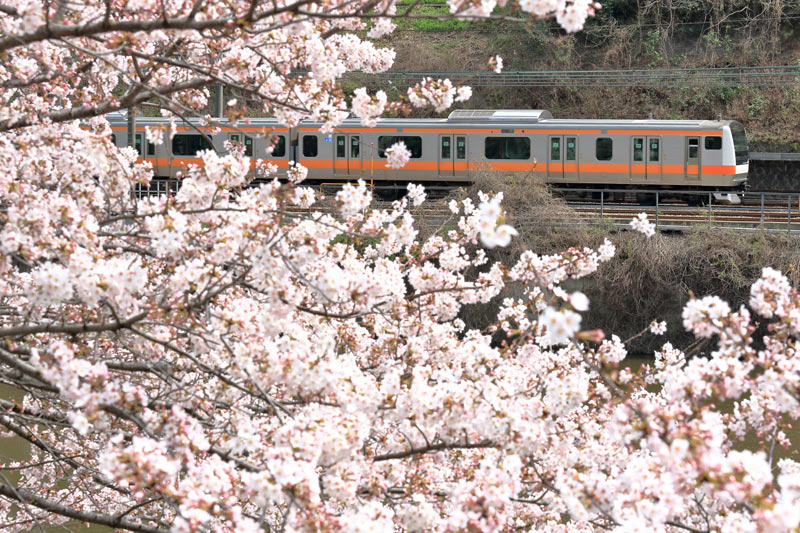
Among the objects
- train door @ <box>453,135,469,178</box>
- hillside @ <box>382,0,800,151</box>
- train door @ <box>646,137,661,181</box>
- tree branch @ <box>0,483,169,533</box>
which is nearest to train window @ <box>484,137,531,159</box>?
train door @ <box>453,135,469,178</box>

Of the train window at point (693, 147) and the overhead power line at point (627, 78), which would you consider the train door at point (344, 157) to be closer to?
the overhead power line at point (627, 78)

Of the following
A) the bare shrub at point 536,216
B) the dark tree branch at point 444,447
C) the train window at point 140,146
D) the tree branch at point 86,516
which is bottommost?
the bare shrub at point 536,216

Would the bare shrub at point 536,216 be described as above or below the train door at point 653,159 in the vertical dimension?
below

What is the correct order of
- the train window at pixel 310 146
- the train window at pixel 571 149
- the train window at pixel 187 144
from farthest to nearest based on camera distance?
the train window at pixel 187 144, the train window at pixel 310 146, the train window at pixel 571 149

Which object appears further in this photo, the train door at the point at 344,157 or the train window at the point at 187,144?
the train window at the point at 187,144

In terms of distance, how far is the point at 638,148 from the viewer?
20.7 metres

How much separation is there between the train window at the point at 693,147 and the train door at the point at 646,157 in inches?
24.3

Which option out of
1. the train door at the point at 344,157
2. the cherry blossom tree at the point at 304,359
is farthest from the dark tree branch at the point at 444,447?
the train door at the point at 344,157

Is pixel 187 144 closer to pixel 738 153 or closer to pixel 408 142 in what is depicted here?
pixel 408 142

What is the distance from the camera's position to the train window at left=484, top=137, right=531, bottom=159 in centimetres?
2148

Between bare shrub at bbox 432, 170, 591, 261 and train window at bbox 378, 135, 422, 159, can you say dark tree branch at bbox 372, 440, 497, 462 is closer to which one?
bare shrub at bbox 432, 170, 591, 261

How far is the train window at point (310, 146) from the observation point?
22.5 m

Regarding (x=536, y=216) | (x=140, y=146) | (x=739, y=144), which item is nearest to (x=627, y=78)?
(x=739, y=144)

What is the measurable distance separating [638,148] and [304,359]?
17.9 metres
